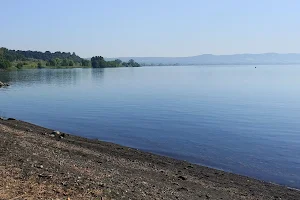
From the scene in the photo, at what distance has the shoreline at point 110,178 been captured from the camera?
1001cm

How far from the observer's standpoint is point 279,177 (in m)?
17.8

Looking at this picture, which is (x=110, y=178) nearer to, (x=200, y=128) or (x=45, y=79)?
(x=200, y=128)

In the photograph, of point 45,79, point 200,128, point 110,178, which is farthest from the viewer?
point 45,79

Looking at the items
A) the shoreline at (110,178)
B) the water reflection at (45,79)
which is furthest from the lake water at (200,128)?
the water reflection at (45,79)

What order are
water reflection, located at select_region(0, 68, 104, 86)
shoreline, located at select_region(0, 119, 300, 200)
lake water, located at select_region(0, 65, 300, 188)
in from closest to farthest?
shoreline, located at select_region(0, 119, 300, 200) → lake water, located at select_region(0, 65, 300, 188) → water reflection, located at select_region(0, 68, 104, 86)

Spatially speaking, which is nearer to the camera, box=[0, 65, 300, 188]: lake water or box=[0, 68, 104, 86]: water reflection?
box=[0, 65, 300, 188]: lake water

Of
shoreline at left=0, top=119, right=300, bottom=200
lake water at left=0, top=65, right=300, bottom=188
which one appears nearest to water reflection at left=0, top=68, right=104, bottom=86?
lake water at left=0, top=65, right=300, bottom=188

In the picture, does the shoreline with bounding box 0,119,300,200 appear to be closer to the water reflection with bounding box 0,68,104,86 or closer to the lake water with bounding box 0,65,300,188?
the lake water with bounding box 0,65,300,188

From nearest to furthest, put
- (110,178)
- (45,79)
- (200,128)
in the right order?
(110,178) → (200,128) → (45,79)

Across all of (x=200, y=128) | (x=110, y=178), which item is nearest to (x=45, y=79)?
(x=200, y=128)

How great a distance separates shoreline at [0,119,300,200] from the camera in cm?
1001

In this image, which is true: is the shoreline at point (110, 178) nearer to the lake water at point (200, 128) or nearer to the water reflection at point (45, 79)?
the lake water at point (200, 128)

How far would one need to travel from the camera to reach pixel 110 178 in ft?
40.6

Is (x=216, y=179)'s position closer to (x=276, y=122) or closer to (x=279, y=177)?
(x=279, y=177)
